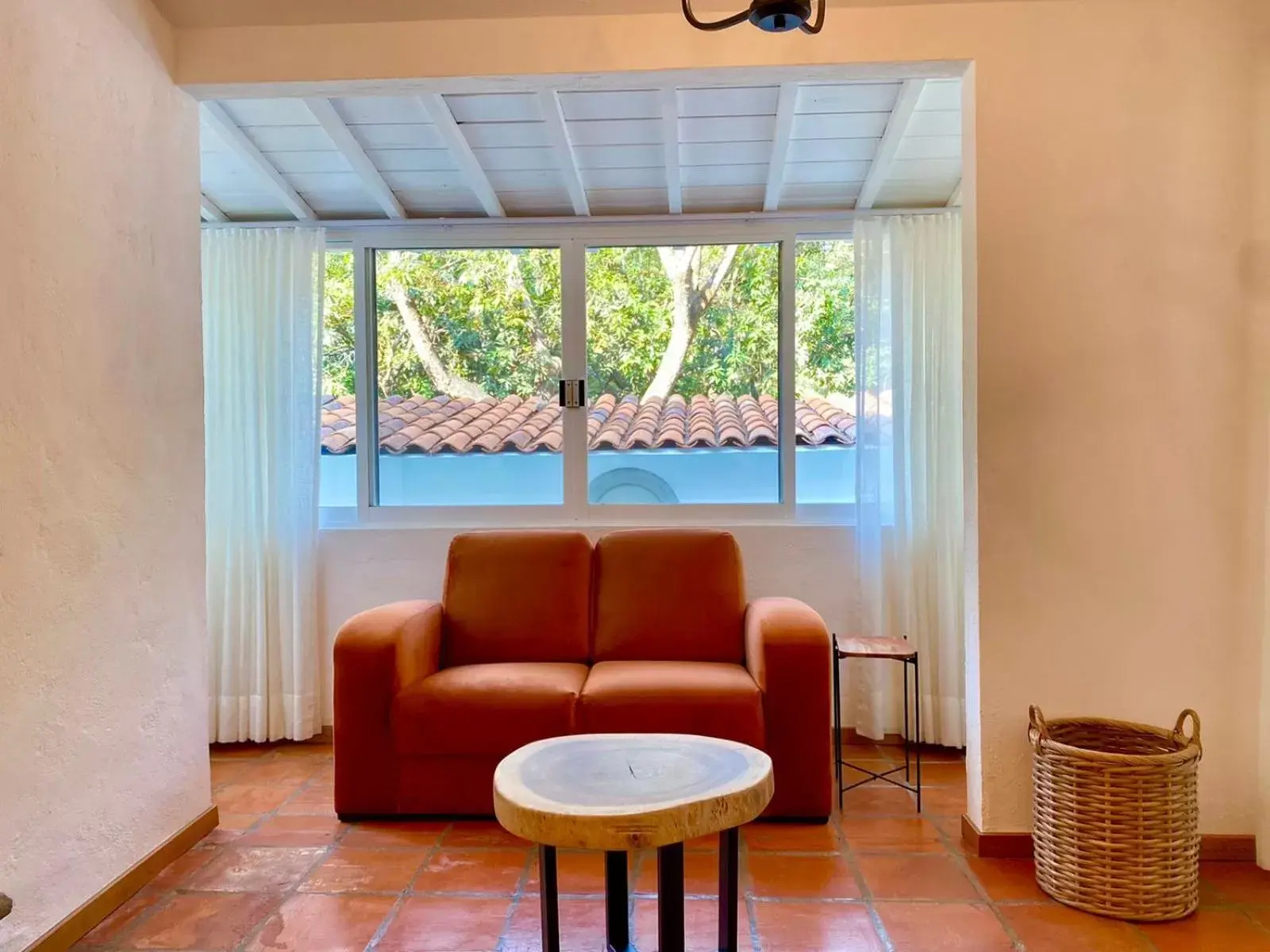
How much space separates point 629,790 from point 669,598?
1.48 m

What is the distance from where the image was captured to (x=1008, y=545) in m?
2.18

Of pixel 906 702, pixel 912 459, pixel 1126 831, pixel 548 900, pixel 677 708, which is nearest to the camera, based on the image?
pixel 548 900

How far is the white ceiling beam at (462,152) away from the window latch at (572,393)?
746 millimetres

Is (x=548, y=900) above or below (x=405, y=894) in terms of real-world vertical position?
above

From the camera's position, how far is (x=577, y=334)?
334 centimetres

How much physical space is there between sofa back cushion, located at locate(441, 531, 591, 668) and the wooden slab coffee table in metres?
1.20

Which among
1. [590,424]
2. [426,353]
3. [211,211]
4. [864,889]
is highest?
[211,211]

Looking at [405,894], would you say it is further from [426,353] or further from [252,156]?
[252,156]

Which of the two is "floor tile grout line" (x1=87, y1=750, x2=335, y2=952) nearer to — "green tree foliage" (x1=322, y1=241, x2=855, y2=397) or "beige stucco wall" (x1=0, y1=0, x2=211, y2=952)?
"beige stucco wall" (x1=0, y1=0, x2=211, y2=952)

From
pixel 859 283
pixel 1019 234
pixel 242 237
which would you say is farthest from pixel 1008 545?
pixel 242 237

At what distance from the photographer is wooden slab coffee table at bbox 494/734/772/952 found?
136cm

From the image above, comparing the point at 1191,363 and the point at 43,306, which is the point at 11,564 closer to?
the point at 43,306

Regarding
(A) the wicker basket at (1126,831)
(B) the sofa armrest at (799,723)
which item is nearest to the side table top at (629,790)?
(B) the sofa armrest at (799,723)

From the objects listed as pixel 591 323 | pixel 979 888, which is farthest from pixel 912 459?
pixel 979 888
